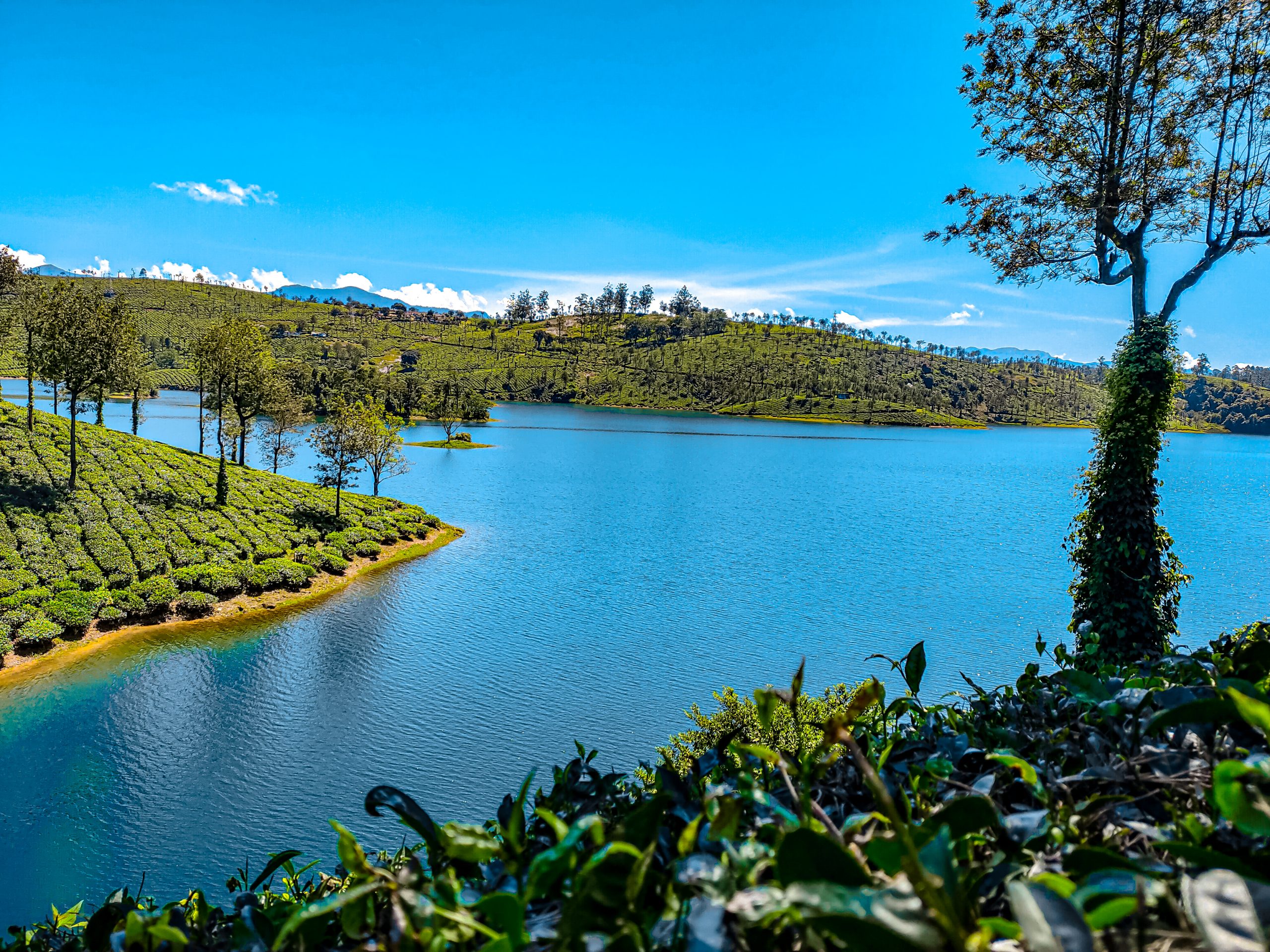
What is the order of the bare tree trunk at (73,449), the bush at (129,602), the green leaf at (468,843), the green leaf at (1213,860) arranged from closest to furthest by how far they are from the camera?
1. the green leaf at (1213,860)
2. the green leaf at (468,843)
3. the bush at (129,602)
4. the bare tree trunk at (73,449)

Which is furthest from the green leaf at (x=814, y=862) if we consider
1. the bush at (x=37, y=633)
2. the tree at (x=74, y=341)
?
the tree at (x=74, y=341)

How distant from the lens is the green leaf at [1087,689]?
6.69 feet

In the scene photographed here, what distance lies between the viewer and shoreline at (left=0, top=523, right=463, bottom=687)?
18.5m

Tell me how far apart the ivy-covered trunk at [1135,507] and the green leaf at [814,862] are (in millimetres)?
13020

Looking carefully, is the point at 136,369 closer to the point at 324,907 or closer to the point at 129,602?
the point at 129,602

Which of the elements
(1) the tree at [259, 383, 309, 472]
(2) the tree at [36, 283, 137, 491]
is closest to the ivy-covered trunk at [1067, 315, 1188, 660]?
(2) the tree at [36, 283, 137, 491]

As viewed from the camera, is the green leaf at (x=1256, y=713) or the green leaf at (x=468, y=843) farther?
the green leaf at (x=468, y=843)

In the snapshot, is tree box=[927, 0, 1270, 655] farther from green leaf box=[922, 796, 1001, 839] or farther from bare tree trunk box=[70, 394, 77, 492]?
bare tree trunk box=[70, 394, 77, 492]

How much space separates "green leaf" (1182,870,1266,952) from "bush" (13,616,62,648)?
25.2 metres

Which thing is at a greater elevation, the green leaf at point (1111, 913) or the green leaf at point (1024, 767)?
the green leaf at point (1111, 913)

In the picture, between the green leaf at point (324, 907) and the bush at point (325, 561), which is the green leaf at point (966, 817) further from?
the bush at point (325, 561)

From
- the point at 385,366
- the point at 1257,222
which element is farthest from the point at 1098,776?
the point at 385,366

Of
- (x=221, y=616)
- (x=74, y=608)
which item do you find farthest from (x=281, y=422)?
(x=74, y=608)

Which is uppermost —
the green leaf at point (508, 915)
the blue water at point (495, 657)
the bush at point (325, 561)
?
the green leaf at point (508, 915)
